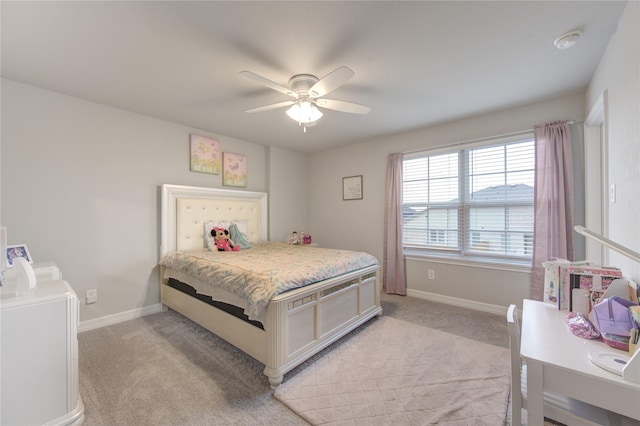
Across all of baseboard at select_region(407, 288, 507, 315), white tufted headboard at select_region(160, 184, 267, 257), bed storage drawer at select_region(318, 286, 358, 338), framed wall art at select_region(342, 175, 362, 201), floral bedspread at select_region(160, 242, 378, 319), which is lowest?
baseboard at select_region(407, 288, 507, 315)

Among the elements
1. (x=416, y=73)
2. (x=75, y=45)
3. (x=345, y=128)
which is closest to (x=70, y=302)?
(x=75, y=45)

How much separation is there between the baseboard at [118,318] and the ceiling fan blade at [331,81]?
9.97 feet

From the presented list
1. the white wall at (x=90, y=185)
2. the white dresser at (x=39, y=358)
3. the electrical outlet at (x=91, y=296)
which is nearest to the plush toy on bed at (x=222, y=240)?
the white wall at (x=90, y=185)

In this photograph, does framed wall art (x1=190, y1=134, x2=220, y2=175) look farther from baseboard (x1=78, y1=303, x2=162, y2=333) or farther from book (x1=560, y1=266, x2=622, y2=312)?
book (x1=560, y1=266, x2=622, y2=312)

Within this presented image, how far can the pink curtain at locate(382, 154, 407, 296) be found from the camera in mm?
3723

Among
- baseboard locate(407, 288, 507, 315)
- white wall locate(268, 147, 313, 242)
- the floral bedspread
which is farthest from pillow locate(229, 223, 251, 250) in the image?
baseboard locate(407, 288, 507, 315)

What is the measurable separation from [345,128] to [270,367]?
117 inches

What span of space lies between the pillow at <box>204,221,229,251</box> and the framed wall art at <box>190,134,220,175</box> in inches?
29.5

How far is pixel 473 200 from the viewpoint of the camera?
10.8ft

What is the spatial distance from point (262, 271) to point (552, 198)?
293cm

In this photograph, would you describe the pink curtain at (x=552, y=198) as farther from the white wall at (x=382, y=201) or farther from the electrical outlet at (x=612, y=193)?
the electrical outlet at (x=612, y=193)

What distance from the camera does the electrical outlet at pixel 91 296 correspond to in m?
2.65

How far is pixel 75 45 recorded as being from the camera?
180cm

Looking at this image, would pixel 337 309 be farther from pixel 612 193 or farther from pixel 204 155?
pixel 204 155
